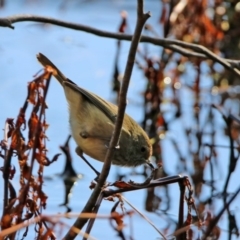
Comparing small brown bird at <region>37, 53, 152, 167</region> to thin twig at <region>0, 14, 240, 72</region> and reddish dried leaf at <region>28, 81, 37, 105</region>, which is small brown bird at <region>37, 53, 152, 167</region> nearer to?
thin twig at <region>0, 14, 240, 72</region>

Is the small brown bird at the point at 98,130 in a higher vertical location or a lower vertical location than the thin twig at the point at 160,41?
lower

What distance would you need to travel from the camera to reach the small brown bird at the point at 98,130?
13.7ft

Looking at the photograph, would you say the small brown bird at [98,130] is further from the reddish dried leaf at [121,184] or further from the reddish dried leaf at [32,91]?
the reddish dried leaf at [32,91]

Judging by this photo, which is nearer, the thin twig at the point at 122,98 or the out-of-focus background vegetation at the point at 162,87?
the thin twig at the point at 122,98

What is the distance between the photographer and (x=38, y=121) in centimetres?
273

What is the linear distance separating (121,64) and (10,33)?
52.2 inches

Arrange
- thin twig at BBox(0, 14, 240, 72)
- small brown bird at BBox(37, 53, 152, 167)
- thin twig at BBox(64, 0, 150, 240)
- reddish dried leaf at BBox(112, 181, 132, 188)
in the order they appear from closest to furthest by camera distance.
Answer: thin twig at BBox(64, 0, 150, 240), reddish dried leaf at BBox(112, 181, 132, 188), small brown bird at BBox(37, 53, 152, 167), thin twig at BBox(0, 14, 240, 72)

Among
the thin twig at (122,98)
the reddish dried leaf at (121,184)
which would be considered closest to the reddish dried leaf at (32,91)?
the thin twig at (122,98)

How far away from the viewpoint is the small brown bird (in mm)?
4168


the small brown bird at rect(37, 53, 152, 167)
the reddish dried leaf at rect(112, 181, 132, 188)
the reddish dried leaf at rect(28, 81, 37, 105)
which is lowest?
the reddish dried leaf at rect(112, 181, 132, 188)

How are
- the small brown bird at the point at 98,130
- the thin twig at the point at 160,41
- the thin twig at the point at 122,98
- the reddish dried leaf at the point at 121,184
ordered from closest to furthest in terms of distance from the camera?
1. the thin twig at the point at 122,98
2. the reddish dried leaf at the point at 121,184
3. the small brown bird at the point at 98,130
4. the thin twig at the point at 160,41

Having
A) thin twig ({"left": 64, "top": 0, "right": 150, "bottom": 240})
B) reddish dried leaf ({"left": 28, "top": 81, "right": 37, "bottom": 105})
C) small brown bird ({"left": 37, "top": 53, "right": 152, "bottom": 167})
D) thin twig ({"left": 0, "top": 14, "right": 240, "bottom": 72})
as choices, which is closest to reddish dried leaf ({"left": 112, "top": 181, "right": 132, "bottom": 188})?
thin twig ({"left": 64, "top": 0, "right": 150, "bottom": 240})

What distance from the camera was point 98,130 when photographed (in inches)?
165

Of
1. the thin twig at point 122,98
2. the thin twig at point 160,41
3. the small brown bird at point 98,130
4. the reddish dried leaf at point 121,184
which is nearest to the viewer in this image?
the thin twig at point 122,98
